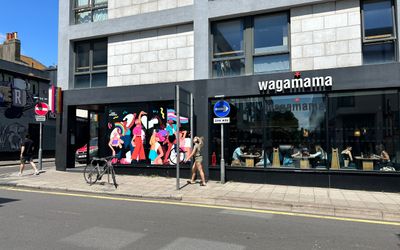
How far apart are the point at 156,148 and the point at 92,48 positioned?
549 cm

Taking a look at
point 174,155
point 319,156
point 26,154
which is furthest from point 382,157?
point 26,154

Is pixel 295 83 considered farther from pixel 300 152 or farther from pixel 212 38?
pixel 212 38

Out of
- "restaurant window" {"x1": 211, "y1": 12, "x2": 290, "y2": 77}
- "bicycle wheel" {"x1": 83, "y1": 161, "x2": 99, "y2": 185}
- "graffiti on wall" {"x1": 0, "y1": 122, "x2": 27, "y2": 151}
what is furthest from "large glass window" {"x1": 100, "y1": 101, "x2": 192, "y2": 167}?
"graffiti on wall" {"x1": 0, "y1": 122, "x2": 27, "y2": 151}

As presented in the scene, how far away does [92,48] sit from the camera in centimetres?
1484

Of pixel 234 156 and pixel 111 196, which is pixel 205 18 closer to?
pixel 234 156

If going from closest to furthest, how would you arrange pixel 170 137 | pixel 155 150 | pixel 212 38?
pixel 212 38
pixel 170 137
pixel 155 150

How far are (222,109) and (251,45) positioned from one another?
8.89 feet

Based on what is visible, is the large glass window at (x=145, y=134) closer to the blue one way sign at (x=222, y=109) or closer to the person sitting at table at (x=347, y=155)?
the blue one way sign at (x=222, y=109)

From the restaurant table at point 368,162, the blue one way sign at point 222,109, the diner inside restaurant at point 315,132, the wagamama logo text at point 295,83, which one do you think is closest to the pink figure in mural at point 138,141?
the diner inside restaurant at point 315,132

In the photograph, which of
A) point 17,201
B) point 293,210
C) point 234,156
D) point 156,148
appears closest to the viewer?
point 293,210

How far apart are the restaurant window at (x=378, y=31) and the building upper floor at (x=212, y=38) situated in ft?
0.09

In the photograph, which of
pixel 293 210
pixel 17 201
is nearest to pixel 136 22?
pixel 17 201

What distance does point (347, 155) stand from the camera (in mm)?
10844

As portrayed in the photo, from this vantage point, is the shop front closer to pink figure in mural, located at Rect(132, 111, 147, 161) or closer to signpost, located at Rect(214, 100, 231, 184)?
pink figure in mural, located at Rect(132, 111, 147, 161)
